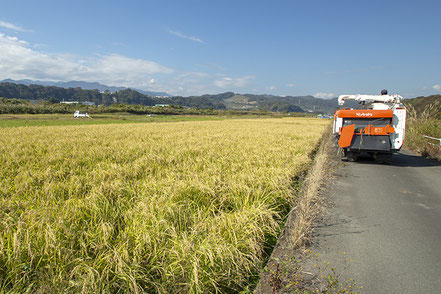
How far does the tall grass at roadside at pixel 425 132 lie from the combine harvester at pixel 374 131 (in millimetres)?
3405

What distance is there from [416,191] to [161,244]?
256 inches

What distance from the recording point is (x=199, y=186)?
14.3ft

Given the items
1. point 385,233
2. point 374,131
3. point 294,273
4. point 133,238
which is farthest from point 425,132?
point 133,238

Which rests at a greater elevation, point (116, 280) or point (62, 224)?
point (62, 224)

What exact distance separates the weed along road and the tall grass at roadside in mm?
5897

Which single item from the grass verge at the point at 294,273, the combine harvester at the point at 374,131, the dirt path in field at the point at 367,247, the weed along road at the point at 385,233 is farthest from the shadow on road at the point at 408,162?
the grass verge at the point at 294,273

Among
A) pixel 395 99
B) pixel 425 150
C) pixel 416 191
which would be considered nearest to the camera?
pixel 416 191

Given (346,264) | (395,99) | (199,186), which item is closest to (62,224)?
(199,186)

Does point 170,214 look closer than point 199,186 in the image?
Yes

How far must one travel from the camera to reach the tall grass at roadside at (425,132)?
11.4m

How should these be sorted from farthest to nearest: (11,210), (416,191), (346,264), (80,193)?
(416,191) → (80,193) → (11,210) → (346,264)

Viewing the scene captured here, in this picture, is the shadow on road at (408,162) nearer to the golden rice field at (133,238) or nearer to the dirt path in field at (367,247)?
the dirt path in field at (367,247)

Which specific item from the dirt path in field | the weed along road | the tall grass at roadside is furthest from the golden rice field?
the tall grass at roadside

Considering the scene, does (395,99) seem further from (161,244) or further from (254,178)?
(161,244)
